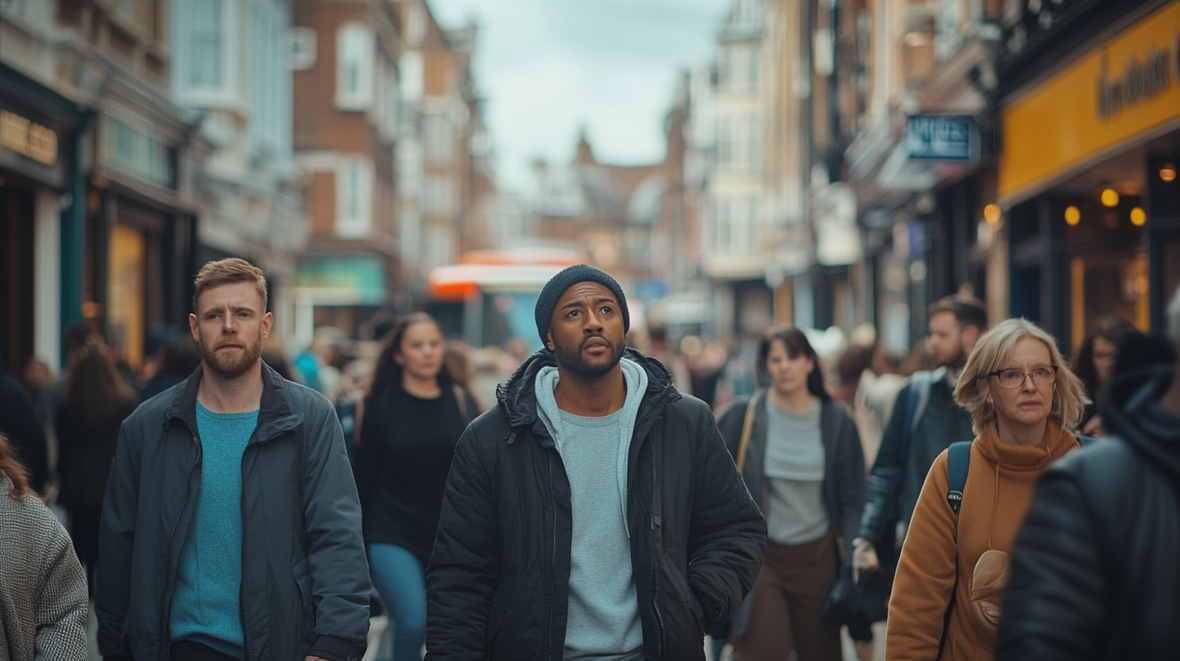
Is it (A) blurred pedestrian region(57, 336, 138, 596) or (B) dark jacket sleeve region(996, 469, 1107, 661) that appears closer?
(B) dark jacket sleeve region(996, 469, 1107, 661)

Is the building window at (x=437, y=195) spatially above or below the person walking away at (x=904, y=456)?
above

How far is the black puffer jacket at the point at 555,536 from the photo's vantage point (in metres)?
3.22

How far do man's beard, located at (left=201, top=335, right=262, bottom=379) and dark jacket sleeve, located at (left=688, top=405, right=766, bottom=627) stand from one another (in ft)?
4.93

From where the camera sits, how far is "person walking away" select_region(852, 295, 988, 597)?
525cm

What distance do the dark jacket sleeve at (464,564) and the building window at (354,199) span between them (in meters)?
34.1

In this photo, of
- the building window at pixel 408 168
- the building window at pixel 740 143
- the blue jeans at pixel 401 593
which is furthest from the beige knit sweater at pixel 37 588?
the building window at pixel 740 143

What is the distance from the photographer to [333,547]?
3758 millimetres

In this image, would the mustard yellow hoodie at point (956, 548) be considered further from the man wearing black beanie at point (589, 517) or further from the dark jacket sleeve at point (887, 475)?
the dark jacket sleeve at point (887, 475)

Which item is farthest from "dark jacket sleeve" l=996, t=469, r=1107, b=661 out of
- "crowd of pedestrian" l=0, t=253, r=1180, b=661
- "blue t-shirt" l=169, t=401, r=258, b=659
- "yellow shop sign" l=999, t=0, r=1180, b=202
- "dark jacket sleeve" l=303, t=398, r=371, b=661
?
"yellow shop sign" l=999, t=0, r=1180, b=202

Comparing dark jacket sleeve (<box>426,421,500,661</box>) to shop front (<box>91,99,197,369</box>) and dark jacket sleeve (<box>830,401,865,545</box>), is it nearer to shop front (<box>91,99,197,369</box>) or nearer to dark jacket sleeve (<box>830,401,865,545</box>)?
dark jacket sleeve (<box>830,401,865,545</box>)

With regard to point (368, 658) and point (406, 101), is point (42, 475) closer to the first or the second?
point (368, 658)

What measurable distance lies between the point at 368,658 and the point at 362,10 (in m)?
31.3

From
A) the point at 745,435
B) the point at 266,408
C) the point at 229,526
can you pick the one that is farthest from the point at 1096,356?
the point at 229,526

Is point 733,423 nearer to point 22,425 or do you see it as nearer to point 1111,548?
point 22,425
